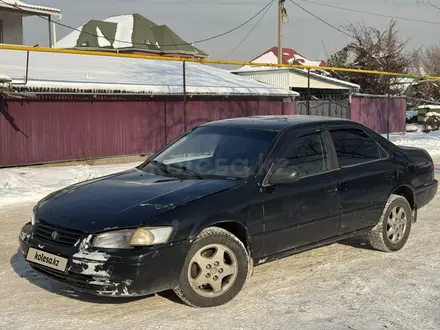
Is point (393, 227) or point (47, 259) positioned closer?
point (47, 259)

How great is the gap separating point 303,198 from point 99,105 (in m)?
11.6

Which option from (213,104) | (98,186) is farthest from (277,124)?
(213,104)

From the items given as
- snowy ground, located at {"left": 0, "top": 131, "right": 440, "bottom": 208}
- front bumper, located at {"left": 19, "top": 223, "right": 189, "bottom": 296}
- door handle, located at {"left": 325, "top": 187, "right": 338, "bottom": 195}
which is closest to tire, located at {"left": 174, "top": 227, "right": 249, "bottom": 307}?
front bumper, located at {"left": 19, "top": 223, "right": 189, "bottom": 296}

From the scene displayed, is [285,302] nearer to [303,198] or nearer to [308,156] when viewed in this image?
[303,198]

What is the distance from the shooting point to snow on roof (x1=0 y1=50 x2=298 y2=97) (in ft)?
47.9

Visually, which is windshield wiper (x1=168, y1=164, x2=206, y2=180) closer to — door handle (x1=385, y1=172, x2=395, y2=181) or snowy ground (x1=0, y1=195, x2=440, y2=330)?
snowy ground (x1=0, y1=195, x2=440, y2=330)

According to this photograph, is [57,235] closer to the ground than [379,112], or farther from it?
closer to the ground

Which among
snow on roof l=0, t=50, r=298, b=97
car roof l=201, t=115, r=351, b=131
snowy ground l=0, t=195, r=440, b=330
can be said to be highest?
snow on roof l=0, t=50, r=298, b=97

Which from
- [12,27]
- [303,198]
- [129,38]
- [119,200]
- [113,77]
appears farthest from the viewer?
[129,38]

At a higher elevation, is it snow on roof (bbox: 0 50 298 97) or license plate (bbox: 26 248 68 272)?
snow on roof (bbox: 0 50 298 97)

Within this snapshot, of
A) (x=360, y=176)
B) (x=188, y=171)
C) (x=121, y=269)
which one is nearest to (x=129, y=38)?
(x=360, y=176)

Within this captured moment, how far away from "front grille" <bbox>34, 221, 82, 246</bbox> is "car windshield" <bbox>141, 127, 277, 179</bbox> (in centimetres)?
121

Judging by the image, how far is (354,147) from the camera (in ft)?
18.4

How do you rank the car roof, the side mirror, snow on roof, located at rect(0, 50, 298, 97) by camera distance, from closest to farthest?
the side mirror
the car roof
snow on roof, located at rect(0, 50, 298, 97)
